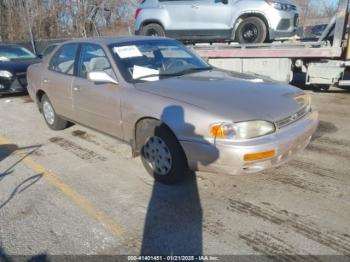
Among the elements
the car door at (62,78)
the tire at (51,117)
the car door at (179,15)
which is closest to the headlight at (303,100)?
the car door at (62,78)

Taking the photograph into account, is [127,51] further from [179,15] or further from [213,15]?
[179,15]

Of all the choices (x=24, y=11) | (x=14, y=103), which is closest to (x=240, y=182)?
(x=14, y=103)

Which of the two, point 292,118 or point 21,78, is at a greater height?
point 292,118

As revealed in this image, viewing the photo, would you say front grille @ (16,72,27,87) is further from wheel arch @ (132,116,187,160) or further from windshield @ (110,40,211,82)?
wheel arch @ (132,116,187,160)

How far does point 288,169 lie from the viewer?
3887 mm

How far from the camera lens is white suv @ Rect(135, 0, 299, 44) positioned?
25.6 feet

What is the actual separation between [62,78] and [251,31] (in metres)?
5.15

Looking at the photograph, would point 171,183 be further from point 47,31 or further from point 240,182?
point 47,31

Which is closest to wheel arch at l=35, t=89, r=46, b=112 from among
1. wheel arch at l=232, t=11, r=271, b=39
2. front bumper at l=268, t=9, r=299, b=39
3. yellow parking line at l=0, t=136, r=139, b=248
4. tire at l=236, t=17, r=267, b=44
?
yellow parking line at l=0, t=136, r=139, b=248

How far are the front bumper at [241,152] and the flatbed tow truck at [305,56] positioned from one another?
4765 millimetres

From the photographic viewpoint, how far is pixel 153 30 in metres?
9.01

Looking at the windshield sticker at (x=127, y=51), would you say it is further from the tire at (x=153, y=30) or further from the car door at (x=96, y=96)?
the tire at (x=153, y=30)

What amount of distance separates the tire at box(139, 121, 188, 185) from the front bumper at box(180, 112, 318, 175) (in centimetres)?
17

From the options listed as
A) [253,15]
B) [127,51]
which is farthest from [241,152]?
[253,15]
